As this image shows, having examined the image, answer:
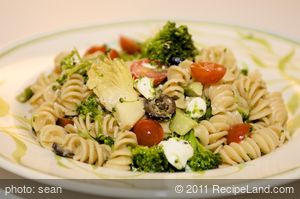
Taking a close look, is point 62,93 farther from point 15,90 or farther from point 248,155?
point 248,155

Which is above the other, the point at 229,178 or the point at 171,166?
the point at 229,178

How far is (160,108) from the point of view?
4258 millimetres

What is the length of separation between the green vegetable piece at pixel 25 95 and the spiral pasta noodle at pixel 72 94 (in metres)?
0.55

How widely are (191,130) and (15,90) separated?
6.43ft

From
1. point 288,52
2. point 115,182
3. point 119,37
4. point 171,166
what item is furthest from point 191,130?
point 119,37

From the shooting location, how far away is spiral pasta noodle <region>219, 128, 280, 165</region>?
410cm

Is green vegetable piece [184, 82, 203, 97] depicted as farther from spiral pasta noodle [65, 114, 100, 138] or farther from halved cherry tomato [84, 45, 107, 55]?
halved cherry tomato [84, 45, 107, 55]

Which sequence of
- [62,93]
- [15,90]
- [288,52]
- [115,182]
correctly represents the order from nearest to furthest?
[115,182], [62,93], [15,90], [288,52]

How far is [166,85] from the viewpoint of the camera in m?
4.45

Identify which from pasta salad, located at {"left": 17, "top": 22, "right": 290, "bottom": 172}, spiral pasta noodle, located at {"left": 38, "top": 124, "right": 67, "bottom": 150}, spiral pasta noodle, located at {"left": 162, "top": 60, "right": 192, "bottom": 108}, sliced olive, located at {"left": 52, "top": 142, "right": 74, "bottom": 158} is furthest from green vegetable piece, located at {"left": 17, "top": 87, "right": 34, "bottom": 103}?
spiral pasta noodle, located at {"left": 162, "top": 60, "right": 192, "bottom": 108}

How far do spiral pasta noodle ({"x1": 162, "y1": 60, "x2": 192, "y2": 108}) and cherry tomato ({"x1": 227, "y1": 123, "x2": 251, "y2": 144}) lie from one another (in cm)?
48

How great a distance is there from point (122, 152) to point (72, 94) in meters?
0.95

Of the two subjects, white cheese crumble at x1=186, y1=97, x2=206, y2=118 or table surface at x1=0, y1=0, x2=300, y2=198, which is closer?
white cheese crumble at x1=186, y1=97, x2=206, y2=118

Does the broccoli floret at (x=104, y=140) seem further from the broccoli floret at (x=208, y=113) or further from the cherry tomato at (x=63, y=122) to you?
the broccoli floret at (x=208, y=113)
